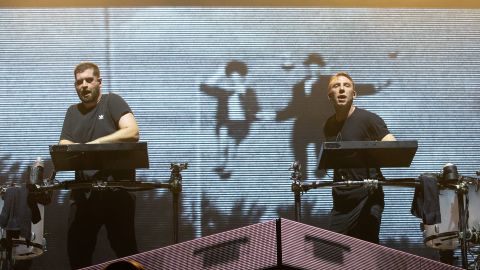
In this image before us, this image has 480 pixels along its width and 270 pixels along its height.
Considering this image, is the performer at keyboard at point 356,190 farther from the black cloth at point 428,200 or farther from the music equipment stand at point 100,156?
the music equipment stand at point 100,156

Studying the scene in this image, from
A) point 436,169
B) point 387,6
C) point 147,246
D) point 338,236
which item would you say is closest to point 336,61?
point 387,6

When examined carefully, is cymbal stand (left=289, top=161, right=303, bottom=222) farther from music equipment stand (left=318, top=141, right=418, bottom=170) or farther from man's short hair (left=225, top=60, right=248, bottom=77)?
man's short hair (left=225, top=60, right=248, bottom=77)

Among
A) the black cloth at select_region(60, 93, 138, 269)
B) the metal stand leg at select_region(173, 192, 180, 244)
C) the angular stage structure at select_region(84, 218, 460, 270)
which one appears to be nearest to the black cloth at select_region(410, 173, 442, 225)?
the metal stand leg at select_region(173, 192, 180, 244)

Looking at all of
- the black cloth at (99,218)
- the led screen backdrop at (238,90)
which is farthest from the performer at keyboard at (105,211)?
the led screen backdrop at (238,90)

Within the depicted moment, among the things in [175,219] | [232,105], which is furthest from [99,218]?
[232,105]

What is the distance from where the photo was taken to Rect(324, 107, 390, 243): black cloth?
392cm

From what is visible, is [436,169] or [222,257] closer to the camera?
[222,257]

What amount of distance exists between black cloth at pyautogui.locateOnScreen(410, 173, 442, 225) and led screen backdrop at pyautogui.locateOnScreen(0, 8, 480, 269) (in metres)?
1.05

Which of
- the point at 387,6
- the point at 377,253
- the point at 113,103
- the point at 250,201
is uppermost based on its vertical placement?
the point at 387,6

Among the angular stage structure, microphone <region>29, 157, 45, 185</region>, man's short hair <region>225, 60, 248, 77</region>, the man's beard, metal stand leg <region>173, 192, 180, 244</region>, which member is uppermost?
man's short hair <region>225, 60, 248, 77</region>

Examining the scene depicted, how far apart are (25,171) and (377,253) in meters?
4.12

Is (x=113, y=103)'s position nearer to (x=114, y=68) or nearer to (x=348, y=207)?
(x=114, y=68)

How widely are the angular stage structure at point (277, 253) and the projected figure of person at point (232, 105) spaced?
3929mm

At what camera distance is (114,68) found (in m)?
5.11
